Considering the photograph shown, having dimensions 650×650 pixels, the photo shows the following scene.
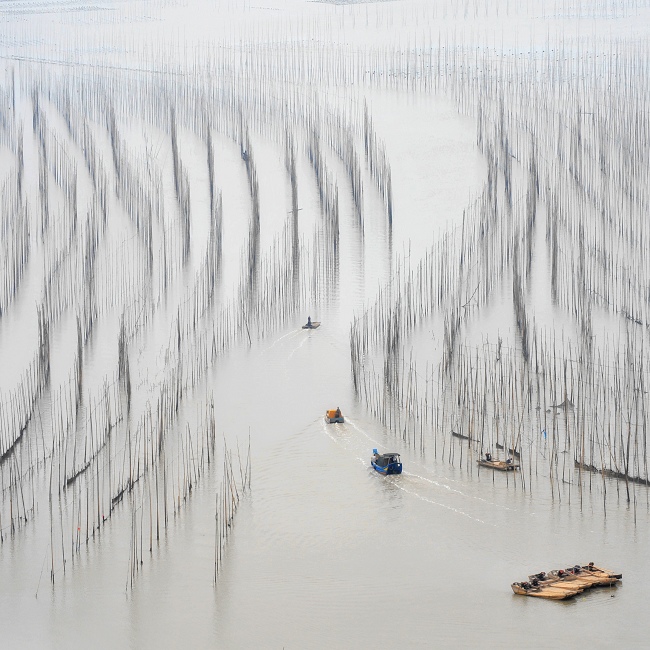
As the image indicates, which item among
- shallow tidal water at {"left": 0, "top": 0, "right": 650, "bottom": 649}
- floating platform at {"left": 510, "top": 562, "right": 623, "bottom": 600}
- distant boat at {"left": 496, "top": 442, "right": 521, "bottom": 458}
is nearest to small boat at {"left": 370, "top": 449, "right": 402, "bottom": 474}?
shallow tidal water at {"left": 0, "top": 0, "right": 650, "bottom": 649}

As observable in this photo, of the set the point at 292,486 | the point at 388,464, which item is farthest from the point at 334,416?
the point at 292,486

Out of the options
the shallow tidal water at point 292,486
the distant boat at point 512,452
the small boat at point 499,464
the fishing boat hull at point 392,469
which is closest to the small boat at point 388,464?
the fishing boat hull at point 392,469

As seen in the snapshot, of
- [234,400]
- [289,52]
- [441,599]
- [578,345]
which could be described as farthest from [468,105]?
[441,599]

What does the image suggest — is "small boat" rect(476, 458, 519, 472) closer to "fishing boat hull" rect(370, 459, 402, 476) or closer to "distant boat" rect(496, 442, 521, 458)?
"distant boat" rect(496, 442, 521, 458)

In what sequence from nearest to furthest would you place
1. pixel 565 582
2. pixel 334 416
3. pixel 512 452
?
pixel 565 582, pixel 512 452, pixel 334 416

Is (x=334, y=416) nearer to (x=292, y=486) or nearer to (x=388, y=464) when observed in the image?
(x=388, y=464)

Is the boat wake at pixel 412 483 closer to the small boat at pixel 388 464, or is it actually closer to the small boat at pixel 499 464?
the small boat at pixel 388 464
